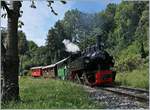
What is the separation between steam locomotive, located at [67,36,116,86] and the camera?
80.2 feet

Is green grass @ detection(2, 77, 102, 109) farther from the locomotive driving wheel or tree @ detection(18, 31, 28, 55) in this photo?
tree @ detection(18, 31, 28, 55)

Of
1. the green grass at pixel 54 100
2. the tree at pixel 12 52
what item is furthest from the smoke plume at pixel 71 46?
the tree at pixel 12 52

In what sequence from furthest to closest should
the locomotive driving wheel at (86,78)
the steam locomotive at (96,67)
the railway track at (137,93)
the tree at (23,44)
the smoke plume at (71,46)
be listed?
the smoke plume at (71,46) < the tree at (23,44) < the locomotive driving wheel at (86,78) < the steam locomotive at (96,67) < the railway track at (137,93)

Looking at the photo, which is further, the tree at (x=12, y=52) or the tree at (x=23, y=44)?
the tree at (x=23, y=44)

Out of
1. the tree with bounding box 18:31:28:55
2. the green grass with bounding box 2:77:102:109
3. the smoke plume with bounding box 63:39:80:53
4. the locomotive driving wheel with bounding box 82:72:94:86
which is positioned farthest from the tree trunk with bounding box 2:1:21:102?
the smoke plume with bounding box 63:39:80:53

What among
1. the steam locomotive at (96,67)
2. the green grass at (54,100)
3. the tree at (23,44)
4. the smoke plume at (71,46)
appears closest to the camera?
the green grass at (54,100)

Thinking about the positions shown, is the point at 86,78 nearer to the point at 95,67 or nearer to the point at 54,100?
the point at 95,67

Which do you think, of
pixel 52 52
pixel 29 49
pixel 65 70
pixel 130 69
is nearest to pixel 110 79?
pixel 65 70

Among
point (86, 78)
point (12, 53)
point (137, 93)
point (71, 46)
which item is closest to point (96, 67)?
point (86, 78)

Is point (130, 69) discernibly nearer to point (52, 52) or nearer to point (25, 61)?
point (52, 52)

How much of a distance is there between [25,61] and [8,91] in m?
60.6

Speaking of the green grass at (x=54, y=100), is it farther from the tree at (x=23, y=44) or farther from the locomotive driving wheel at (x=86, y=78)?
the tree at (x=23, y=44)

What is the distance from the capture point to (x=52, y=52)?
53.2m

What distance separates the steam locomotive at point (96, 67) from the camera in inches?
963
